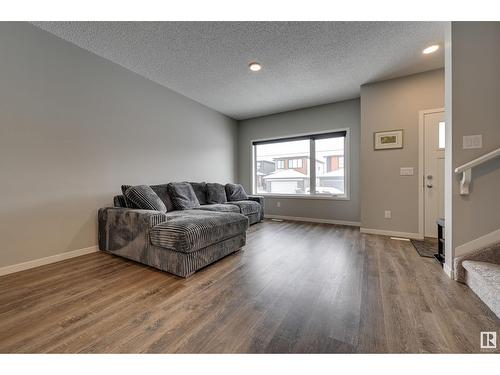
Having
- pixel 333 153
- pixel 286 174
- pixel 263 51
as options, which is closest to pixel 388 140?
pixel 333 153

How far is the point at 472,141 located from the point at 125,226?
3.56 metres

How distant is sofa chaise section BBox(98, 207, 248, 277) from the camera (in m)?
1.91

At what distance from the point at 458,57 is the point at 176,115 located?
3.82m

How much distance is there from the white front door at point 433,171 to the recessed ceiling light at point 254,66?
8.65 ft

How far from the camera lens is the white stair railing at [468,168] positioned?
1.68 m

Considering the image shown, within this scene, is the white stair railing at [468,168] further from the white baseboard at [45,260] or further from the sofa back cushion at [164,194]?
the white baseboard at [45,260]

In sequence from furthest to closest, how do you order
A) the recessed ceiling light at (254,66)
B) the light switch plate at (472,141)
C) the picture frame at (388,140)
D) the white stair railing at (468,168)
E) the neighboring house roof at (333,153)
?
the neighboring house roof at (333,153) < the picture frame at (388,140) < the recessed ceiling light at (254,66) < the light switch plate at (472,141) < the white stair railing at (468,168)

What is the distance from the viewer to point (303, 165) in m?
4.86

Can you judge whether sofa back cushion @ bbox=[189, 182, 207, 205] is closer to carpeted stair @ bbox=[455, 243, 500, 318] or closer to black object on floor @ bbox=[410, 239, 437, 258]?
black object on floor @ bbox=[410, 239, 437, 258]

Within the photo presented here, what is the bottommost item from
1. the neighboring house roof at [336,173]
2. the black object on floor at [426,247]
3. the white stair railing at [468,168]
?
the black object on floor at [426,247]

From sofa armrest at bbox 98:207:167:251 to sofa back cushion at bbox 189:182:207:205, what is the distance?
1.60 meters

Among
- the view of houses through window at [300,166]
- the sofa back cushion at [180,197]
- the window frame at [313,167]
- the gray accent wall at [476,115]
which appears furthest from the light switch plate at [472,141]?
the sofa back cushion at [180,197]
